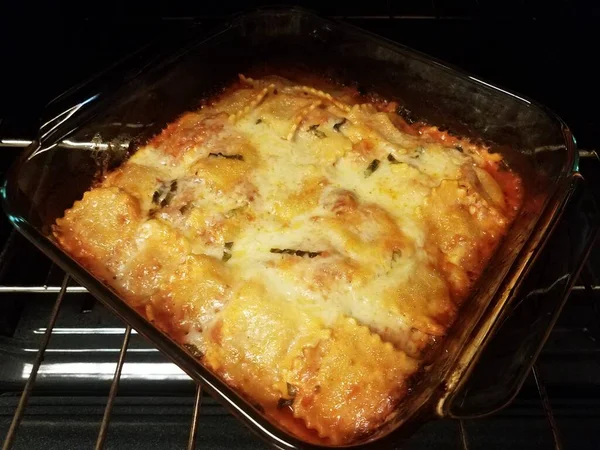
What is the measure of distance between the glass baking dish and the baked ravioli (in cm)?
5

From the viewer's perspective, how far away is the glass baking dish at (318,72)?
112 centimetres

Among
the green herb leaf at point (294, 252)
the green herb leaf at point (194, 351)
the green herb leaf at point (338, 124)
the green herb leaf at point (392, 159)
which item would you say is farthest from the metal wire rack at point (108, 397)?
the green herb leaf at point (338, 124)

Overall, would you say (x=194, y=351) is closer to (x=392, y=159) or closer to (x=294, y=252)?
(x=294, y=252)

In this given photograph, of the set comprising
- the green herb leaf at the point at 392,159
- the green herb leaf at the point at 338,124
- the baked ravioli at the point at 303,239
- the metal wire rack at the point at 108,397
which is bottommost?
the metal wire rack at the point at 108,397

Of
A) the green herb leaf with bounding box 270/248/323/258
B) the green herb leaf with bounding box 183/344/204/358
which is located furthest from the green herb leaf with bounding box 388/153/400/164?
the green herb leaf with bounding box 183/344/204/358

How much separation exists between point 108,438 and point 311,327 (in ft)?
1.97

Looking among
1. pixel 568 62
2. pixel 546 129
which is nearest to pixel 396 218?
pixel 546 129

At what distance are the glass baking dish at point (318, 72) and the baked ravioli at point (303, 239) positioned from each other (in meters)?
0.05

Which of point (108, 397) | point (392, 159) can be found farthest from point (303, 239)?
point (108, 397)

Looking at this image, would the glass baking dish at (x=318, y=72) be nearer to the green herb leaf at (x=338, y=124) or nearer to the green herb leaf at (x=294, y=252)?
the green herb leaf at (x=338, y=124)

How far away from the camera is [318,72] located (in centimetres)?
176

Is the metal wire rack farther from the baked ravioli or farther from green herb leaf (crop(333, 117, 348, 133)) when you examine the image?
green herb leaf (crop(333, 117, 348, 133))

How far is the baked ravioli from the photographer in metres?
1.13

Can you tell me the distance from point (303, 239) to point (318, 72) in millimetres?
679
